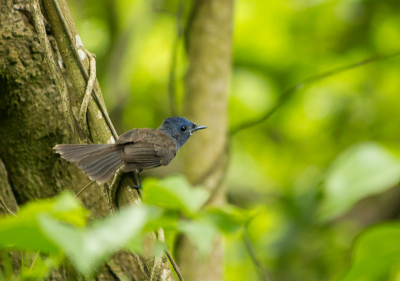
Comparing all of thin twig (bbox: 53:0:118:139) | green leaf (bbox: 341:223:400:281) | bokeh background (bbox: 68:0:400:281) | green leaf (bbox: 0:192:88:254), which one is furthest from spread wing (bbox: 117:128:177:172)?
bokeh background (bbox: 68:0:400:281)

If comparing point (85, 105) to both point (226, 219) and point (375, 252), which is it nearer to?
point (226, 219)

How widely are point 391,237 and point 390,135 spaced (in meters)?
5.58

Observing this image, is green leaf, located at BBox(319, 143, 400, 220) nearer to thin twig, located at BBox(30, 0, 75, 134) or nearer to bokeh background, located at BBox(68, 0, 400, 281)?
thin twig, located at BBox(30, 0, 75, 134)

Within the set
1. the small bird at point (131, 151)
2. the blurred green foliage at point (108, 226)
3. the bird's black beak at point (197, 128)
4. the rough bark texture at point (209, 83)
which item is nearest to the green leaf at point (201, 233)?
the blurred green foliage at point (108, 226)

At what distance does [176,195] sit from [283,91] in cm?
532

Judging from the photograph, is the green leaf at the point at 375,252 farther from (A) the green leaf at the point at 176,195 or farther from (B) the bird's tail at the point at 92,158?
(B) the bird's tail at the point at 92,158

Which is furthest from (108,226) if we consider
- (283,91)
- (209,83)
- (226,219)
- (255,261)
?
(283,91)

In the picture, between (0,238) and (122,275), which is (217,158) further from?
(0,238)

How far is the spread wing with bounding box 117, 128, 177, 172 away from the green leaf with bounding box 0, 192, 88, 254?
141cm

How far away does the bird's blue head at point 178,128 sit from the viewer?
357 centimetres

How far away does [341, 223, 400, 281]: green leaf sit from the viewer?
0.72 meters

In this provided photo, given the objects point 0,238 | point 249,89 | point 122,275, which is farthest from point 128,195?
point 249,89

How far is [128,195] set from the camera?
5.74 feet

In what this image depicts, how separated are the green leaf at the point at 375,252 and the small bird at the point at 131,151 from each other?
4.81 feet
